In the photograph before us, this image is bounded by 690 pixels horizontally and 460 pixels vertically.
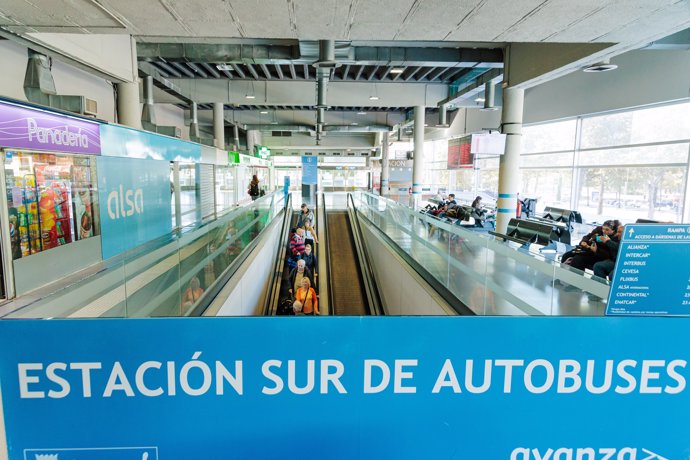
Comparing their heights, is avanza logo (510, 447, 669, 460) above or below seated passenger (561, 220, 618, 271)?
above

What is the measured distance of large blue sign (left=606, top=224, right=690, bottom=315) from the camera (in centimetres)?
114

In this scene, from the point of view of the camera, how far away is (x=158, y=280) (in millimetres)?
4438

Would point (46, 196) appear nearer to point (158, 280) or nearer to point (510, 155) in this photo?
point (158, 280)

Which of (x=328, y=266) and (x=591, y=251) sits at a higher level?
(x=591, y=251)

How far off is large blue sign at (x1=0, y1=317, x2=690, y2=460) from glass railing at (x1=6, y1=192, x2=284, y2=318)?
241 mm

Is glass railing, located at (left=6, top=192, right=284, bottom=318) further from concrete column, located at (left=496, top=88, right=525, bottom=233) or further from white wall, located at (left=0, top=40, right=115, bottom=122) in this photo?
concrete column, located at (left=496, top=88, right=525, bottom=233)

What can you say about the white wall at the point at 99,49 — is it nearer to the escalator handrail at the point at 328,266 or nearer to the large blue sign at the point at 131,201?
the large blue sign at the point at 131,201

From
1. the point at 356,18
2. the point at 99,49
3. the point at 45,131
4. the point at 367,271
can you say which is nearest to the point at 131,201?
the point at 99,49

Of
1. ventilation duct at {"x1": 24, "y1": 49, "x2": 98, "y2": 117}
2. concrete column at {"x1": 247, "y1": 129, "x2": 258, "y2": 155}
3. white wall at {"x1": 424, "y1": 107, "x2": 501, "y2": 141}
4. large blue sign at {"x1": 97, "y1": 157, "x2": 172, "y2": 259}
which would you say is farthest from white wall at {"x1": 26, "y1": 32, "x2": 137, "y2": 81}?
concrete column at {"x1": 247, "y1": 129, "x2": 258, "y2": 155}

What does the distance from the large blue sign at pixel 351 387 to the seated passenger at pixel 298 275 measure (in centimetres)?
763

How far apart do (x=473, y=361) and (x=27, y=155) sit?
7510 millimetres

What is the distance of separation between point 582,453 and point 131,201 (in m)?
10.1

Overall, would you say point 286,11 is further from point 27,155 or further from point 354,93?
point 354,93

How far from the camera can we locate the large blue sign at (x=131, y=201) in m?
8.45
